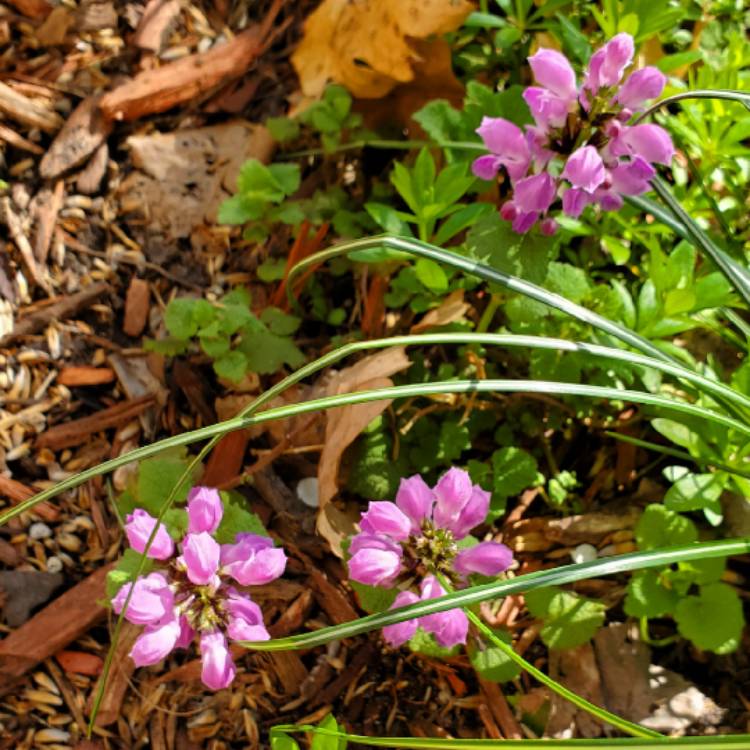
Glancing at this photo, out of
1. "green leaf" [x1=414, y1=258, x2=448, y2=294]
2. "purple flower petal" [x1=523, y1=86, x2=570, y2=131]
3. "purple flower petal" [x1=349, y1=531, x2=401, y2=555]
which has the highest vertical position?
"purple flower petal" [x1=523, y1=86, x2=570, y2=131]

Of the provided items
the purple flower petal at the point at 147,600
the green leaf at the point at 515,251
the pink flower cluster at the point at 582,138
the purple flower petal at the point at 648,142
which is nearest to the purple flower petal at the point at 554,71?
the pink flower cluster at the point at 582,138

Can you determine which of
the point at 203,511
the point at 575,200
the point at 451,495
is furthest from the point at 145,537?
the point at 575,200

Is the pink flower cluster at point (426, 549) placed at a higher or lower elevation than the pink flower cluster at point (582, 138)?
lower

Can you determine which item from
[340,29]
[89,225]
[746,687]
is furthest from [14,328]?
[746,687]

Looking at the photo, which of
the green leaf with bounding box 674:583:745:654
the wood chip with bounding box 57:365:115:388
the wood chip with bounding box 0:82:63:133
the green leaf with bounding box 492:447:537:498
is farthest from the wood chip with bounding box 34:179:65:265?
the green leaf with bounding box 674:583:745:654

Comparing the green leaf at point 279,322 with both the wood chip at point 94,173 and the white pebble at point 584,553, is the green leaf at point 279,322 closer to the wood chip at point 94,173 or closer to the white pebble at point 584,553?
the wood chip at point 94,173

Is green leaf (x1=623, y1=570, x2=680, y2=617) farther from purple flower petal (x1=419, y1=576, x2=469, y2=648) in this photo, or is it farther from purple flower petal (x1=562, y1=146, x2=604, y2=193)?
purple flower petal (x1=562, y1=146, x2=604, y2=193)
